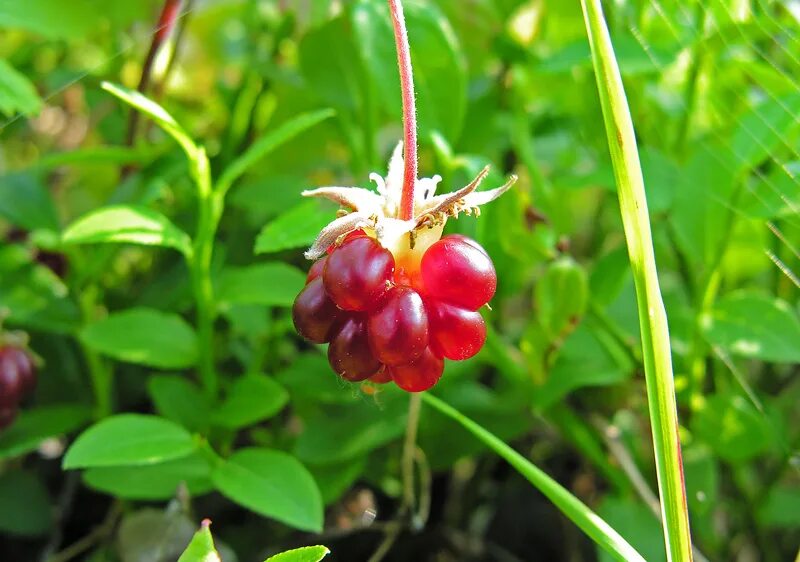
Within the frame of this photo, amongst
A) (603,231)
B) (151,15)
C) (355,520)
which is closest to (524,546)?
(355,520)

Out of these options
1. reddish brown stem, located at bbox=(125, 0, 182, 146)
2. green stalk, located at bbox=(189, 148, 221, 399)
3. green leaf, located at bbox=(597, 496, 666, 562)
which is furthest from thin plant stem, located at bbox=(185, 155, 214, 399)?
green leaf, located at bbox=(597, 496, 666, 562)

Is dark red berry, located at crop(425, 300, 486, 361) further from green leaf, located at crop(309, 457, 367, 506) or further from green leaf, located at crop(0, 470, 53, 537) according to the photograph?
green leaf, located at crop(0, 470, 53, 537)

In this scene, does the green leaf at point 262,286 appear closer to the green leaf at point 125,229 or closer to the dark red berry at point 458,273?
the green leaf at point 125,229

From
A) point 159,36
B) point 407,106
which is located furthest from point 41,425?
point 407,106

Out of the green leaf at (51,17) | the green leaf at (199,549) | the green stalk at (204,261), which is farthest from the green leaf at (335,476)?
the green leaf at (51,17)

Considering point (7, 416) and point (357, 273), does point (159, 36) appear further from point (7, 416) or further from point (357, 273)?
point (357, 273)

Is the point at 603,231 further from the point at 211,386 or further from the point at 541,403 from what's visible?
the point at 211,386
